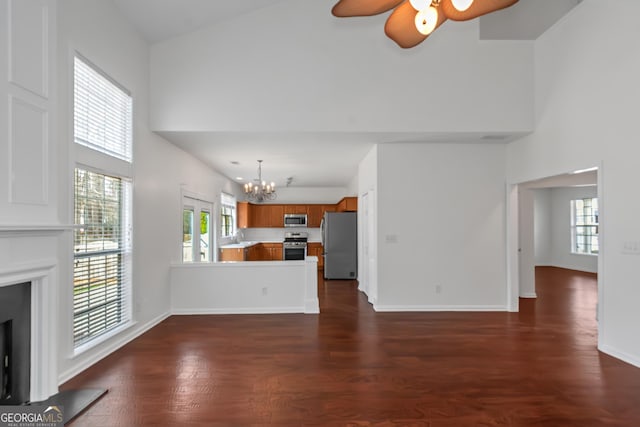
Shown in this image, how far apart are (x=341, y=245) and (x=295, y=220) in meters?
2.71

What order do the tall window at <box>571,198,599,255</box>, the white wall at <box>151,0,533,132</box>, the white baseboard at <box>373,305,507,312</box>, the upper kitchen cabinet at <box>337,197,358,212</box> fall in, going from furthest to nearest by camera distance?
the tall window at <box>571,198,599,255</box>
the upper kitchen cabinet at <box>337,197,358,212</box>
the white baseboard at <box>373,305,507,312</box>
the white wall at <box>151,0,533,132</box>

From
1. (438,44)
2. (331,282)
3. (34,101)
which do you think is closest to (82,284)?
(34,101)

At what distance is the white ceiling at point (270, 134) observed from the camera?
393cm

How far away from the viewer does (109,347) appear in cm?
346

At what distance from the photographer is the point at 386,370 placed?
3.06 m

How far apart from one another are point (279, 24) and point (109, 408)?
14.0 feet

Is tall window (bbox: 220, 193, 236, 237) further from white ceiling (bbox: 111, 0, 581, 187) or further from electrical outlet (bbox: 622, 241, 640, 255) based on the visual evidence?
electrical outlet (bbox: 622, 241, 640, 255)

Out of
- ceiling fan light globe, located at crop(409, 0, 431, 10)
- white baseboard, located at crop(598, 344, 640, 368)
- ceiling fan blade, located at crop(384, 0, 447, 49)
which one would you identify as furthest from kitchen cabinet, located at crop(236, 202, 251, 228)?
ceiling fan light globe, located at crop(409, 0, 431, 10)

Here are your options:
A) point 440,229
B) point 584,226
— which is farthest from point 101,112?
point 584,226

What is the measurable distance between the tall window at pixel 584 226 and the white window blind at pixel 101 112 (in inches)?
420

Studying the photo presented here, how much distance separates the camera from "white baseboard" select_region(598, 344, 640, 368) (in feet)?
10.4

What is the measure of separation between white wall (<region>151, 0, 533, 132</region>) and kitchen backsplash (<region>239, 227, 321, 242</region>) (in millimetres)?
6525

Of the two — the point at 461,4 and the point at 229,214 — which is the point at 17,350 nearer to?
the point at 461,4

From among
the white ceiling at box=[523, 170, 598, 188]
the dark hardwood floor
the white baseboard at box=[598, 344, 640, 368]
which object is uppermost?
the white ceiling at box=[523, 170, 598, 188]
